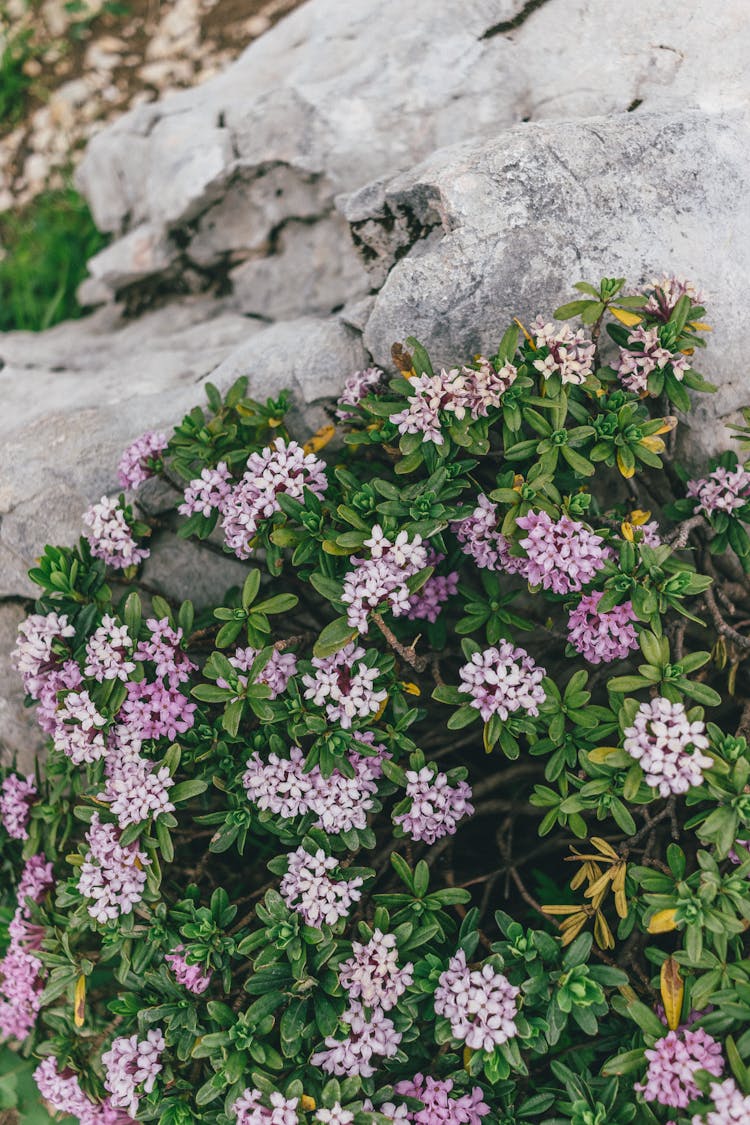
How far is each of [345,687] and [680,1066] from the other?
1.09m

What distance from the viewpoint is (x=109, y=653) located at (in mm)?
2379

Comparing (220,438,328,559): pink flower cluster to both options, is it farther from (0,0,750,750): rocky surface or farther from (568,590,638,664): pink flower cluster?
(568,590,638,664): pink flower cluster

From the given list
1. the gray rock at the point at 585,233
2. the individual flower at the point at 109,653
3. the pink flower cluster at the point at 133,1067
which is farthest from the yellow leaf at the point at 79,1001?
the gray rock at the point at 585,233

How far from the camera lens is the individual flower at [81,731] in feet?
7.70

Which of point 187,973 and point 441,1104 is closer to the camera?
point 441,1104

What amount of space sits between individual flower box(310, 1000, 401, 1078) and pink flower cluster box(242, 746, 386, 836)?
421mm

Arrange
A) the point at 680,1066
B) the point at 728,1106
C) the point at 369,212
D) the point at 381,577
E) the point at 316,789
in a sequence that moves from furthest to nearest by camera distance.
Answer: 1. the point at 369,212
2. the point at 316,789
3. the point at 381,577
4. the point at 680,1066
5. the point at 728,1106

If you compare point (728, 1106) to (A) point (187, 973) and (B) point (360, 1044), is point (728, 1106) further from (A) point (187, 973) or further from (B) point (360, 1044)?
(A) point (187, 973)

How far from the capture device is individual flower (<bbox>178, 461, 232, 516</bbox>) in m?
2.52

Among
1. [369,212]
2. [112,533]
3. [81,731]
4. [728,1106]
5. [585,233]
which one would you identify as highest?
[369,212]

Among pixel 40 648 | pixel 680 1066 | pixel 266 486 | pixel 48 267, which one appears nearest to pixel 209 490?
pixel 266 486

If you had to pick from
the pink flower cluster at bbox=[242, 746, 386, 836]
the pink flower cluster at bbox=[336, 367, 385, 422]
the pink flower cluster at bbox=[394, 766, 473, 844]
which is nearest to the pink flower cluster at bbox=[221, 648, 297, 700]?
the pink flower cluster at bbox=[242, 746, 386, 836]

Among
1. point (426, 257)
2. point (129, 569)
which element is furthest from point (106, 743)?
point (426, 257)

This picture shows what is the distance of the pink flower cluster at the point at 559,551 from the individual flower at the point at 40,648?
1260 millimetres
